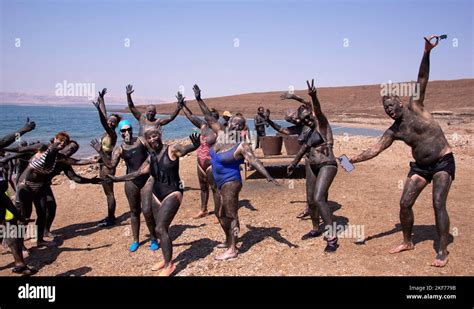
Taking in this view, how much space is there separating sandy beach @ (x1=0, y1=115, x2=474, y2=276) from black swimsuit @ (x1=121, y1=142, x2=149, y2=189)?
1.29 metres

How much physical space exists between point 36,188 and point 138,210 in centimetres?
193

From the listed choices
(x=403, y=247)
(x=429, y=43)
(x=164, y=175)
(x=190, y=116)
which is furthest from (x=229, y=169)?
(x=429, y=43)

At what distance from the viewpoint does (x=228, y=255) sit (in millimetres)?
6363

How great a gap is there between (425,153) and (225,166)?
Result: 3.11 m

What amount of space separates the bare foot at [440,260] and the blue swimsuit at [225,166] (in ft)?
10.6

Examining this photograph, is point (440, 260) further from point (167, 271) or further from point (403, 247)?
point (167, 271)

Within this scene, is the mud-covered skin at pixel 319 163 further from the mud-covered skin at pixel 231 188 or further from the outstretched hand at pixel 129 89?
the outstretched hand at pixel 129 89

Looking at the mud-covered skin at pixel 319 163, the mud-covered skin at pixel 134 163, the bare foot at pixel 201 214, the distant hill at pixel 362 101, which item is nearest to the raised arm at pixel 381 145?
the mud-covered skin at pixel 319 163

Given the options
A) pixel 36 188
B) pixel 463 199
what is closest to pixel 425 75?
pixel 463 199

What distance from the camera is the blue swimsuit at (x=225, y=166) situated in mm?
6047

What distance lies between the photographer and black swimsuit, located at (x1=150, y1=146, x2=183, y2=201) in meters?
5.91

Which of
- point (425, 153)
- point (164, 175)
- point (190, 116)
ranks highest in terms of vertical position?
point (190, 116)

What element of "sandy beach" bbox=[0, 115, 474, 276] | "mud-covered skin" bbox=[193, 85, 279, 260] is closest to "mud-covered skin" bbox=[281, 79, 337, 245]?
"sandy beach" bbox=[0, 115, 474, 276]

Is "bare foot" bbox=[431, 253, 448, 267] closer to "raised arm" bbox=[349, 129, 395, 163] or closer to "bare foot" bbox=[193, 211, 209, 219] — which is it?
"raised arm" bbox=[349, 129, 395, 163]
